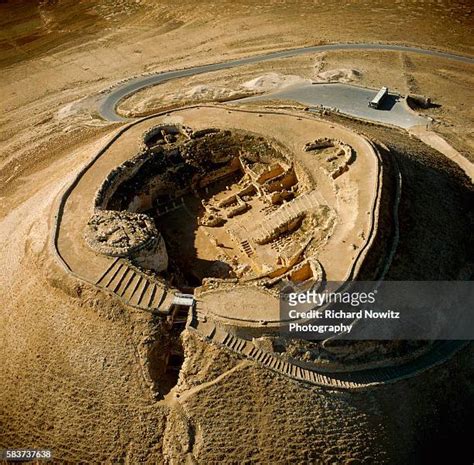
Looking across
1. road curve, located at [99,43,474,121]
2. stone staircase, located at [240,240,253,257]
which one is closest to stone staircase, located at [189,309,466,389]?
stone staircase, located at [240,240,253,257]

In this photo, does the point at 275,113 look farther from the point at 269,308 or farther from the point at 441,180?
the point at 269,308

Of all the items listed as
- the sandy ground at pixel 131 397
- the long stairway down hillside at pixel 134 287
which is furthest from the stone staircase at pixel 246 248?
the sandy ground at pixel 131 397

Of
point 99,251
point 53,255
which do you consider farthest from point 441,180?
point 53,255

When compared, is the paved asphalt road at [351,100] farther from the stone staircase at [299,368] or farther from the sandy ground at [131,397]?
the stone staircase at [299,368]

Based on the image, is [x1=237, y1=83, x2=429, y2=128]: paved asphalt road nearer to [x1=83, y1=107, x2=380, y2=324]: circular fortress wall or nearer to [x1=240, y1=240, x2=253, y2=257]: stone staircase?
[x1=83, y1=107, x2=380, y2=324]: circular fortress wall

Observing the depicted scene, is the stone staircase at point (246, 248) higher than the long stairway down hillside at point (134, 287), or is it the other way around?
the long stairway down hillside at point (134, 287)

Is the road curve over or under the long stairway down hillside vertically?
over
